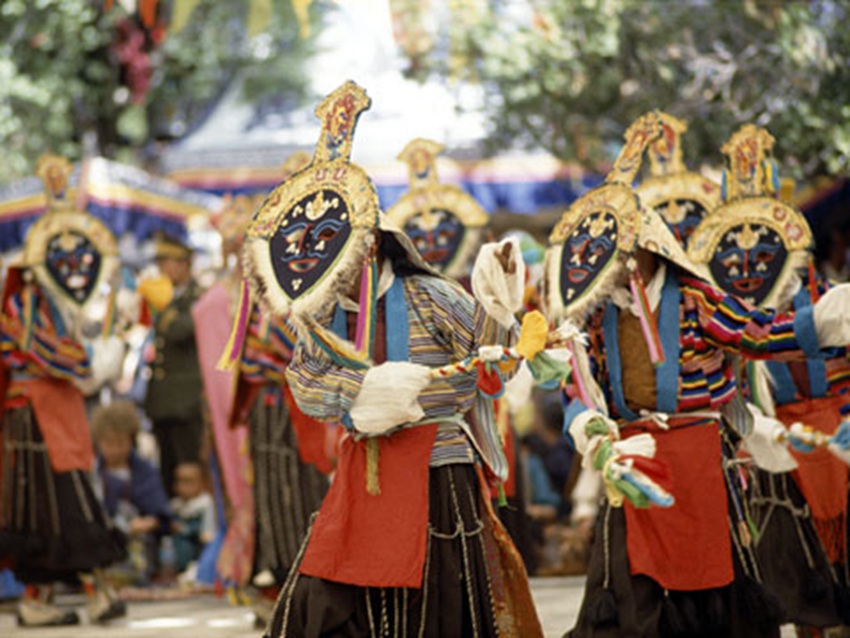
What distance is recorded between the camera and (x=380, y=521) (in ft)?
18.7

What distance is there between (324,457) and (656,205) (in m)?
2.16

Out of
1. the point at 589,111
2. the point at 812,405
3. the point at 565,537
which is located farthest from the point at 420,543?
the point at 589,111

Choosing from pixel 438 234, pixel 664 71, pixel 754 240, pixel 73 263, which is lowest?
pixel 754 240

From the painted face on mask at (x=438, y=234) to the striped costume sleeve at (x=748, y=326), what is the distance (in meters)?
3.39

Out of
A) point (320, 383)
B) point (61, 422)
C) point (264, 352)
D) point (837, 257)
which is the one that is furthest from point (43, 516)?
point (837, 257)

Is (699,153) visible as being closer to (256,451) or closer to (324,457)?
(256,451)

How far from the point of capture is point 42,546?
8984 mm

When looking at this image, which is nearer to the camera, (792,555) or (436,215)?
(792,555)

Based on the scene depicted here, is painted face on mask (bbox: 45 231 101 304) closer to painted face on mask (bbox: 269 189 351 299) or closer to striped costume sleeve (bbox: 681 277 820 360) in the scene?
painted face on mask (bbox: 269 189 351 299)

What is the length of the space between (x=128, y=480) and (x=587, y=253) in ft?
21.3

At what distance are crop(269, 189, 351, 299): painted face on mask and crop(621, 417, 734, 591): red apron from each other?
1.40 m

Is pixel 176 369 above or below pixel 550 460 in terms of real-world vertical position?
above

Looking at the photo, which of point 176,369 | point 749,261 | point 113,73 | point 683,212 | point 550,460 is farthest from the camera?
point 113,73

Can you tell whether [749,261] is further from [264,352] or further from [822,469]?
[264,352]
